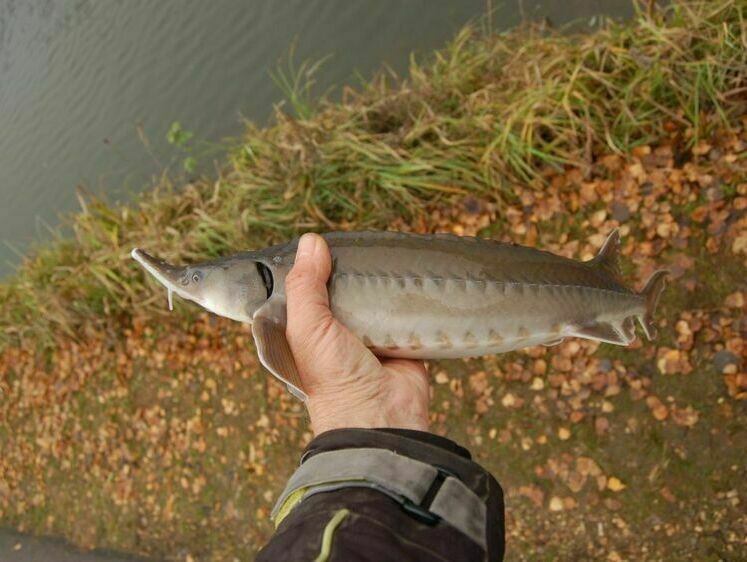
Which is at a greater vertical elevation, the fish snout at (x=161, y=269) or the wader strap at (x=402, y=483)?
the fish snout at (x=161, y=269)

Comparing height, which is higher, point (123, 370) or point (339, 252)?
point (339, 252)

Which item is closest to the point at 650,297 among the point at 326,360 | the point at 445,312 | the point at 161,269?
the point at 445,312

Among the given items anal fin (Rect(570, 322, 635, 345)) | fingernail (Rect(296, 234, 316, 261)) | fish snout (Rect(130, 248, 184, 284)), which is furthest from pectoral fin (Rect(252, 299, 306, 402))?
anal fin (Rect(570, 322, 635, 345))

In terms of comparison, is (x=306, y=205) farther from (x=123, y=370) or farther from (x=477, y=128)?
(x=123, y=370)

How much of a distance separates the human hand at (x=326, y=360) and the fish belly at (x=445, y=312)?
0.23 feet

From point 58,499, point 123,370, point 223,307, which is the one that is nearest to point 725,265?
point 223,307

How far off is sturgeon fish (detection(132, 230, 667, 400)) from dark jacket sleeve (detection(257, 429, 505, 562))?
416 millimetres

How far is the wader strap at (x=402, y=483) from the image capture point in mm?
1485

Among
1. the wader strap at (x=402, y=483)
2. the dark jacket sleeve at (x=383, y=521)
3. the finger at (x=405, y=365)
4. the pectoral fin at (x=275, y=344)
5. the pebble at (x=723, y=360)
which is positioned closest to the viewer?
the dark jacket sleeve at (x=383, y=521)

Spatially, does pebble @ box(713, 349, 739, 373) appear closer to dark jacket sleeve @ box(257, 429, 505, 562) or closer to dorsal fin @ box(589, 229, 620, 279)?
dorsal fin @ box(589, 229, 620, 279)

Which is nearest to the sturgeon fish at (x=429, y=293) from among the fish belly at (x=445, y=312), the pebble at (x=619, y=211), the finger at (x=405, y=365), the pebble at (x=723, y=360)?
the fish belly at (x=445, y=312)

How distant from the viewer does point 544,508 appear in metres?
3.24

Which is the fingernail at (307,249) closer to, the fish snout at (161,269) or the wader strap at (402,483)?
the fish snout at (161,269)

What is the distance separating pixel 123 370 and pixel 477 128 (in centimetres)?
357
